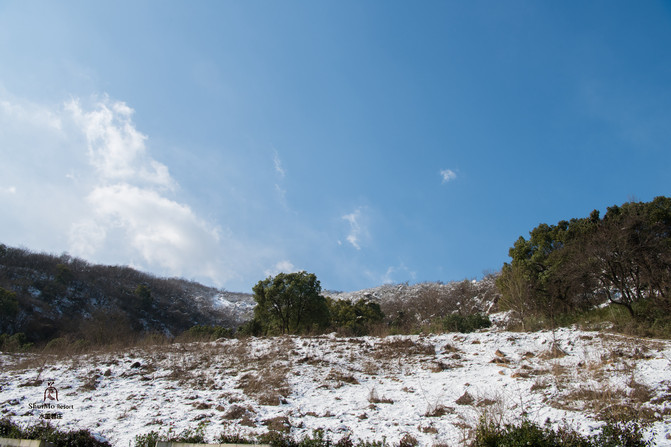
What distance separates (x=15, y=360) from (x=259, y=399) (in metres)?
12.5

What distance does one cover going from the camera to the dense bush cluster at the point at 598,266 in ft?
45.7

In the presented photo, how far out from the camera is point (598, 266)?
1446cm

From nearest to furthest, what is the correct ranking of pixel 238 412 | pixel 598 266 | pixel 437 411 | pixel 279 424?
pixel 279 424 < pixel 437 411 < pixel 238 412 < pixel 598 266

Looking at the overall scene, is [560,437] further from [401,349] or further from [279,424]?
[401,349]

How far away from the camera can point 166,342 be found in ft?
53.8

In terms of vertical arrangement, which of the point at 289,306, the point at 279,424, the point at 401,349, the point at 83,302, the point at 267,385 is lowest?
the point at 279,424

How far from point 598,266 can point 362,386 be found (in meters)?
12.0

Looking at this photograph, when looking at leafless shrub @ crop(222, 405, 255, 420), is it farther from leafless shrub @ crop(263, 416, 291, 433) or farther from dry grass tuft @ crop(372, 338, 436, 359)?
dry grass tuft @ crop(372, 338, 436, 359)

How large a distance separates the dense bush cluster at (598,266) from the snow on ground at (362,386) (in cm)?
422

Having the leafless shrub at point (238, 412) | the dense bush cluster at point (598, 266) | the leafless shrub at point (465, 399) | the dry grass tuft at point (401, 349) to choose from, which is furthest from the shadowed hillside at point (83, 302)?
the dense bush cluster at point (598, 266)

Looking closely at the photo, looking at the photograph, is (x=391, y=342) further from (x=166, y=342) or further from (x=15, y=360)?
(x=15, y=360)

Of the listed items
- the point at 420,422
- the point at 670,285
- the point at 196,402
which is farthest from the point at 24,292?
the point at 670,285

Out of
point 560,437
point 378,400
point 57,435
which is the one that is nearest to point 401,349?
point 378,400

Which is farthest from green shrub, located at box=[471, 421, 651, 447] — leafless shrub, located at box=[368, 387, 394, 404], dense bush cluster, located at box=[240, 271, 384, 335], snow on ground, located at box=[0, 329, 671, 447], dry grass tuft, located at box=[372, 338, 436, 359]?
dense bush cluster, located at box=[240, 271, 384, 335]
